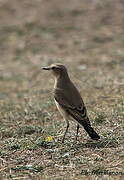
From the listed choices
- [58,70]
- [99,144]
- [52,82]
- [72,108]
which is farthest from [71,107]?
[52,82]

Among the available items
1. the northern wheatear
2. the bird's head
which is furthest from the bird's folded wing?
the bird's head

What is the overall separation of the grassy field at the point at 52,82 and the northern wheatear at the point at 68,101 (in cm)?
39

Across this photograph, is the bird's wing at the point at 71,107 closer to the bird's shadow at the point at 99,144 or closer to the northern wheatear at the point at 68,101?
the northern wheatear at the point at 68,101

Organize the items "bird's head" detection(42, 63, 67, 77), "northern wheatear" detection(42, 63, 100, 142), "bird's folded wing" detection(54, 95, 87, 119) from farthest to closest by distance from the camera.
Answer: "bird's head" detection(42, 63, 67, 77) < "bird's folded wing" detection(54, 95, 87, 119) < "northern wheatear" detection(42, 63, 100, 142)

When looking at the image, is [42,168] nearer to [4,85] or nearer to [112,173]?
[112,173]

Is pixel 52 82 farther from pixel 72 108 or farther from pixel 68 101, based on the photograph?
pixel 72 108

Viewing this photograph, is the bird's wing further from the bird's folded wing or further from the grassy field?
the grassy field

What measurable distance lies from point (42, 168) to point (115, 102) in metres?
4.38

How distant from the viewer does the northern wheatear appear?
8570 millimetres

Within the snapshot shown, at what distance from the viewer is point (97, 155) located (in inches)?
324

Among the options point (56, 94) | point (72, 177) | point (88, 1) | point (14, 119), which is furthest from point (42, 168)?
point (88, 1)

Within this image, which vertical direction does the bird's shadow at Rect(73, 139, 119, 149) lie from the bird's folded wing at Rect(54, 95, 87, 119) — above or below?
below

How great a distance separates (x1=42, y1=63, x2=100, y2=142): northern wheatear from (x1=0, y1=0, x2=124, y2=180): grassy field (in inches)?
15.3

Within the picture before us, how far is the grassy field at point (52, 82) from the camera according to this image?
318 inches
